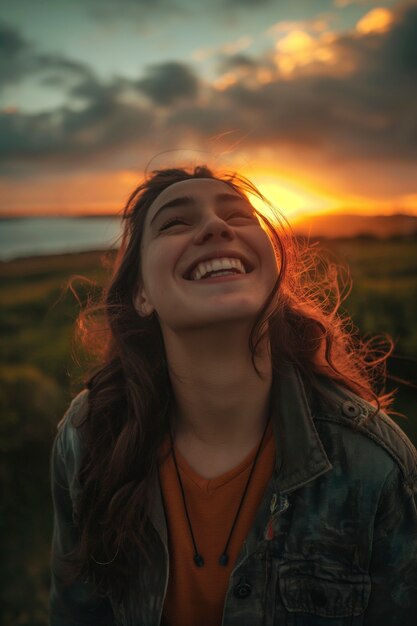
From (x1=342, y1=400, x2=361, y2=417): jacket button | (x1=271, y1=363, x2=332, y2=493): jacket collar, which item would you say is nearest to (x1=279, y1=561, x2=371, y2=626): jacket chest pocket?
(x1=271, y1=363, x2=332, y2=493): jacket collar

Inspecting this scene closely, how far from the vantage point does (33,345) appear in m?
5.37

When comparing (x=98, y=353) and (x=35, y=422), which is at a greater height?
(x=98, y=353)

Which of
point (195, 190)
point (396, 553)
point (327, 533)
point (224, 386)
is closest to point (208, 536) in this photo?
point (327, 533)

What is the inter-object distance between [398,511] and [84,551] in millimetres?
1464

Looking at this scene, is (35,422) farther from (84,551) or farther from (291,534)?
(291,534)

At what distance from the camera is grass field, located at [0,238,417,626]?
3.66 meters

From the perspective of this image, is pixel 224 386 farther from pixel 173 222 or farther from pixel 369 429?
pixel 173 222

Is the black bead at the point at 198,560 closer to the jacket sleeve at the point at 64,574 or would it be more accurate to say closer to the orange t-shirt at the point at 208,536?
the orange t-shirt at the point at 208,536

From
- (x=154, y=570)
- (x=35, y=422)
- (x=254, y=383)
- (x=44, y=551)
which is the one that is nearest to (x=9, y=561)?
(x=44, y=551)

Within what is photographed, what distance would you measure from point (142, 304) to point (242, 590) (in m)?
1.45

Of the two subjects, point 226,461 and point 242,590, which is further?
point 226,461

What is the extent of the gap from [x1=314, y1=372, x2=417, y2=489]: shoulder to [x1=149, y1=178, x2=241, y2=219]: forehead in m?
1.12

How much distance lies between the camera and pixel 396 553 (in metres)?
1.99

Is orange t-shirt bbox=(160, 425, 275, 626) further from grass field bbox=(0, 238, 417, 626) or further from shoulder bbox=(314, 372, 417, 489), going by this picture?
grass field bbox=(0, 238, 417, 626)
